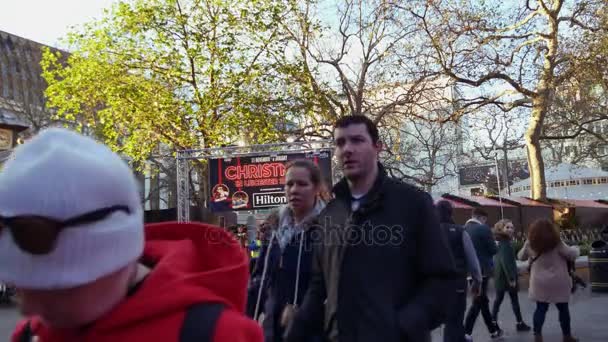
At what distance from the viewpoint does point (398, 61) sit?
21.2 meters

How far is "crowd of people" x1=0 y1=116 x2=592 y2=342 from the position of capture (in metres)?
1.06

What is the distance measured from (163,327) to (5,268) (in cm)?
29

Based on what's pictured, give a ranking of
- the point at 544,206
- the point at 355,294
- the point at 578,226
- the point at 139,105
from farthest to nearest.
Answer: the point at 578,226 → the point at 544,206 → the point at 139,105 → the point at 355,294

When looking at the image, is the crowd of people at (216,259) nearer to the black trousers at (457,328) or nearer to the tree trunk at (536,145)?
the black trousers at (457,328)

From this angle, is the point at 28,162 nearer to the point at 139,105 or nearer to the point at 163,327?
the point at 163,327

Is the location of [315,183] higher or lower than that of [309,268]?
higher

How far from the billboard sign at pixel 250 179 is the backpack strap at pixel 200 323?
38.7 ft

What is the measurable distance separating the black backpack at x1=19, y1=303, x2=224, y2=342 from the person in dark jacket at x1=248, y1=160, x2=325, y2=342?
228 cm

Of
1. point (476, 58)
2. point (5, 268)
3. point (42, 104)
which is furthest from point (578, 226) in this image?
point (5, 268)

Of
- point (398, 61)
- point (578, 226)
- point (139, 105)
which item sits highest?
point (398, 61)

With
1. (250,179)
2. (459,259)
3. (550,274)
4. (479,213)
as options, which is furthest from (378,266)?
(250,179)

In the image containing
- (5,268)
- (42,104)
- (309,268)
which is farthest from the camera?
(42,104)

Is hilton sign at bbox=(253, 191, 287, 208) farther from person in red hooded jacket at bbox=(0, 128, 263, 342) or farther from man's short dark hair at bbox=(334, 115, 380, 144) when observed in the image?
person in red hooded jacket at bbox=(0, 128, 263, 342)

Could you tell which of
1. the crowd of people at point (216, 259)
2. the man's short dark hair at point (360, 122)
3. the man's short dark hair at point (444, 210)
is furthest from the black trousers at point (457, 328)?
the man's short dark hair at point (360, 122)
